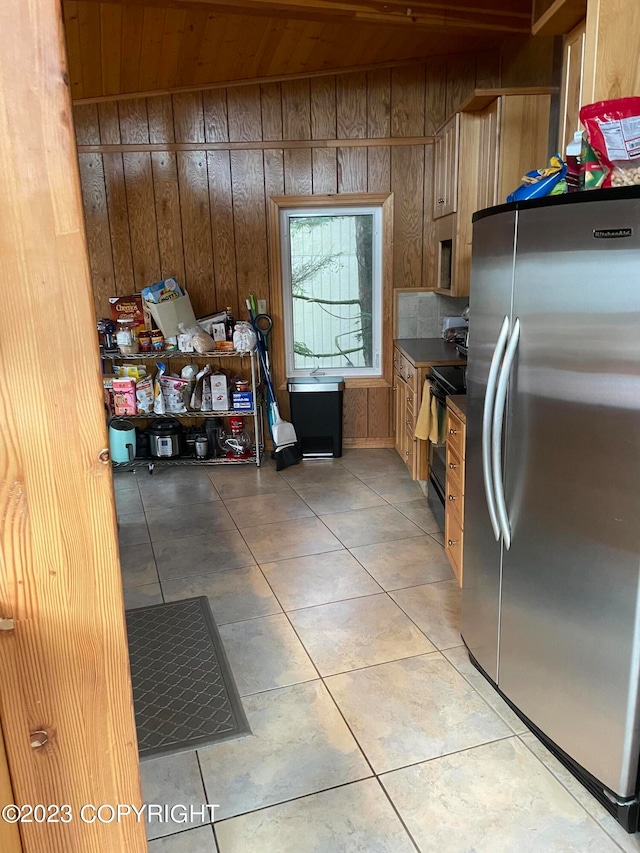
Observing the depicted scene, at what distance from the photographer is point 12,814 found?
2.99 ft

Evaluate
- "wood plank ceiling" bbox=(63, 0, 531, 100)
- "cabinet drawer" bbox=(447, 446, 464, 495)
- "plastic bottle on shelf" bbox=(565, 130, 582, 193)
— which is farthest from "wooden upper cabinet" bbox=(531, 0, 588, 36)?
"cabinet drawer" bbox=(447, 446, 464, 495)

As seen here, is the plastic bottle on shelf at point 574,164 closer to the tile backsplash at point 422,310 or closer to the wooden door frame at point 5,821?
the wooden door frame at point 5,821

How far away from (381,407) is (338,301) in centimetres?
92

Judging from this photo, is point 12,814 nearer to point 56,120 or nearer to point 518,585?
point 56,120

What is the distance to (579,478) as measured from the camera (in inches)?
64.2

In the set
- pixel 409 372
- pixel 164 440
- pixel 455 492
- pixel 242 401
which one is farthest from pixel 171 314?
pixel 455 492

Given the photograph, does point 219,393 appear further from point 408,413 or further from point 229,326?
point 408,413

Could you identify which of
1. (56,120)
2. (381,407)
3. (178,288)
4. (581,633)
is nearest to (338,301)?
(381,407)

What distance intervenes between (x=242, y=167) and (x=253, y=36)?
3.40 feet

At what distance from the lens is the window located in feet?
16.0

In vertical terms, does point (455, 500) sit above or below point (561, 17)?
below

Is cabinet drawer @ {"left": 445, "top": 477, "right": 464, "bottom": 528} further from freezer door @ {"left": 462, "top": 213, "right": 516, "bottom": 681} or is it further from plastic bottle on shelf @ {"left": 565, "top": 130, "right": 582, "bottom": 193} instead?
plastic bottle on shelf @ {"left": 565, "top": 130, "right": 582, "bottom": 193}

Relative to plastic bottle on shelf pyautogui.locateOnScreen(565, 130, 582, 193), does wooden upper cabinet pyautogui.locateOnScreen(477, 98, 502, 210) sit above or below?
above

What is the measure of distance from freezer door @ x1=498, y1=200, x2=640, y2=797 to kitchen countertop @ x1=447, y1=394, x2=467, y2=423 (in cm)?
84
